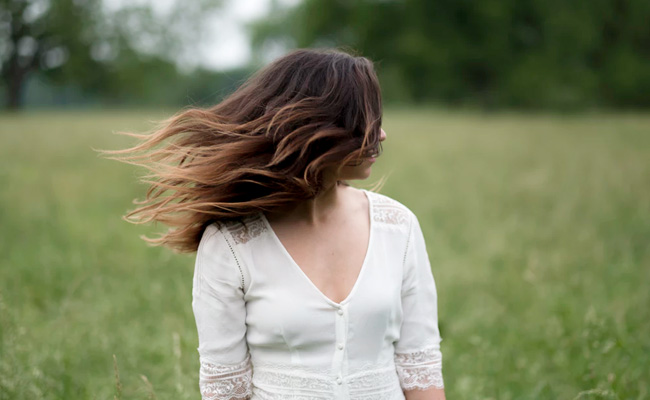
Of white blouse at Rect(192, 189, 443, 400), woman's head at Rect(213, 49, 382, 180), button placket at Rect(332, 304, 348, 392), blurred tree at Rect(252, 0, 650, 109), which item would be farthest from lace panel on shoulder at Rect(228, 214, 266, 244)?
blurred tree at Rect(252, 0, 650, 109)

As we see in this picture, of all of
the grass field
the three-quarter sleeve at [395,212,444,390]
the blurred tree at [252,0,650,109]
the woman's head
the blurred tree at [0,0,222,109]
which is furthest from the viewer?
the blurred tree at [0,0,222,109]

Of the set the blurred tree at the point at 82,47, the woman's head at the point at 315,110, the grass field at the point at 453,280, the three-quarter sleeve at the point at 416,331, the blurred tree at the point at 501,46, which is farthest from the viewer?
the blurred tree at the point at 82,47

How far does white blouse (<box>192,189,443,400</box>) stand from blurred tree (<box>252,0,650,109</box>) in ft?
92.7

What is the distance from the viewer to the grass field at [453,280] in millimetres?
3064

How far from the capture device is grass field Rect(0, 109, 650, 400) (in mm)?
3064

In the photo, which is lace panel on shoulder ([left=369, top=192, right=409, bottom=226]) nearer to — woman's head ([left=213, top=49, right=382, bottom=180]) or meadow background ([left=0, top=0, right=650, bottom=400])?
woman's head ([left=213, top=49, right=382, bottom=180])

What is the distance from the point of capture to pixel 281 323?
1.68 m

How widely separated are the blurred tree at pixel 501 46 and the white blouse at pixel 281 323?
28252 mm

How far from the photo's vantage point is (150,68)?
4512 centimetres

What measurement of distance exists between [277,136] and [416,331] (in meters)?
0.76

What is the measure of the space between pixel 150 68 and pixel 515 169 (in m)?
40.2

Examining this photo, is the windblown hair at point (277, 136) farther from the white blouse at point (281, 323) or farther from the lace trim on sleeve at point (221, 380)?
the lace trim on sleeve at point (221, 380)

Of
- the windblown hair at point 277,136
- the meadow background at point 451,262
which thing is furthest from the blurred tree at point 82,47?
the windblown hair at point 277,136

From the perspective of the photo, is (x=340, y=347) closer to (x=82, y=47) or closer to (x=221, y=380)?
(x=221, y=380)
